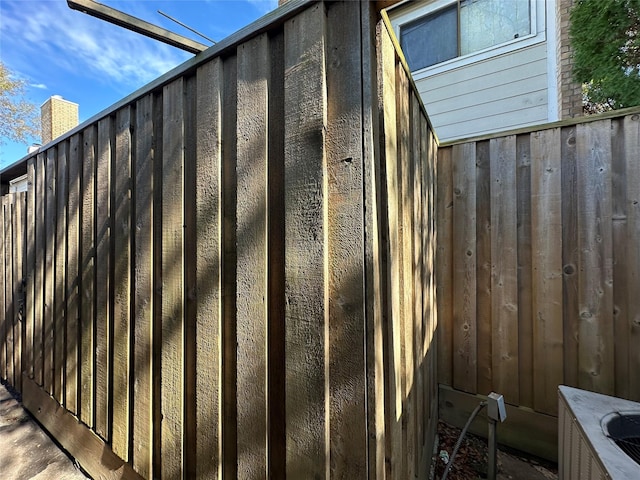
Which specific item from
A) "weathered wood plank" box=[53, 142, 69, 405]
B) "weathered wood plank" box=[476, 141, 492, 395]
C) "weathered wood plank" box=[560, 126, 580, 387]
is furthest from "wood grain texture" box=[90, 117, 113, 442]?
"weathered wood plank" box=[560, 126, 580, 387]

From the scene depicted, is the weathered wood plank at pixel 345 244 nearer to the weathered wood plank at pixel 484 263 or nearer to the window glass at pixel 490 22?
the weathered wood plank at pixel 484 263

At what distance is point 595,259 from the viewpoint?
2.08 metres

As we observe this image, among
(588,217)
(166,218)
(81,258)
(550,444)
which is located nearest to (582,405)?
(550,444)

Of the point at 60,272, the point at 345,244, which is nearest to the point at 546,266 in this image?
the point at 345,244

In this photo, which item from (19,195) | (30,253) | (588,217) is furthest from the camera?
(19,195)

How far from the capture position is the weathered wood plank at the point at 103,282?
1.86m

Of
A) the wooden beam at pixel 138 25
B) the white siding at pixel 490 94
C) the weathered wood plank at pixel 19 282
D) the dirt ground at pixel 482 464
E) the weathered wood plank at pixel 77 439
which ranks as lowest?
the dirt ground at pixel 482 464

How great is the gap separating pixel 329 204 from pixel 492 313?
2.12m

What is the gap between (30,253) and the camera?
274cm

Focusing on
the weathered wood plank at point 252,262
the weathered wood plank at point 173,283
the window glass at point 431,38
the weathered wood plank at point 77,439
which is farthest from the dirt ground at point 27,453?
the window glass at point 431,38

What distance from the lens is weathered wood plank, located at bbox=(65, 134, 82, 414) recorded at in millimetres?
2137

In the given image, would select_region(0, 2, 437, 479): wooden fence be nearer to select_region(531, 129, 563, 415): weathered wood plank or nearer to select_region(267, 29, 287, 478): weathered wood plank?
select_region(267, 29, 287, 478): weathered wood plank

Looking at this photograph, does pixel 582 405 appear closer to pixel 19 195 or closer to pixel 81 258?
pixel 81 258

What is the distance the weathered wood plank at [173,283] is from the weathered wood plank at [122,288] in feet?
1.23
